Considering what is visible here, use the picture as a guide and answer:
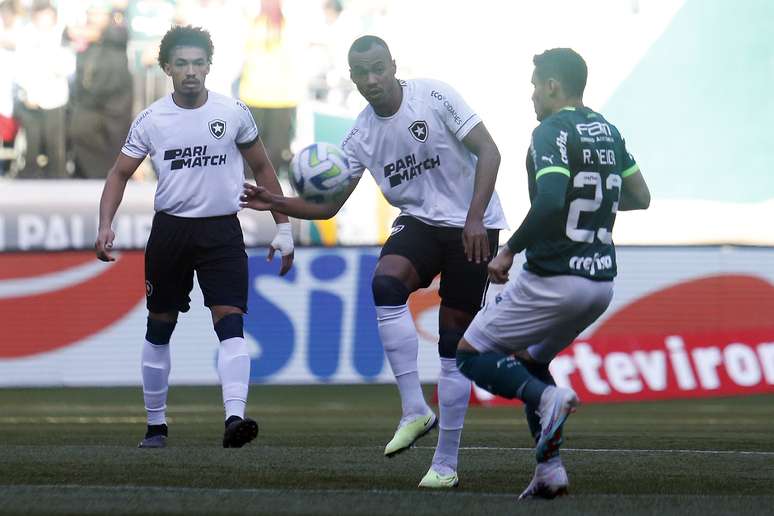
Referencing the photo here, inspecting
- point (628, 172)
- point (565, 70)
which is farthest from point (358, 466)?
point (565, 70)

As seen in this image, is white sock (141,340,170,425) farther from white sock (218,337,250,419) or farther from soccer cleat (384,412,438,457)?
soccer cleat (384,412,438,457)

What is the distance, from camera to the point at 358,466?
24.7 ft

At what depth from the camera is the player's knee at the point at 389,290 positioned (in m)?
7.13

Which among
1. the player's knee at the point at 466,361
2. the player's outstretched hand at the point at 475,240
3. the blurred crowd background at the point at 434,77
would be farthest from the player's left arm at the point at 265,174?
the blurred crowd background at the point at 434,77

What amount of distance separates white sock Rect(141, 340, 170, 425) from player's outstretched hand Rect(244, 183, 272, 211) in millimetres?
1817

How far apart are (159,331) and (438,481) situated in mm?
2246

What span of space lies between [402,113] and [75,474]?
2132 millimetres

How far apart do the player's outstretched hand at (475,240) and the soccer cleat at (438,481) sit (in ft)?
2.97

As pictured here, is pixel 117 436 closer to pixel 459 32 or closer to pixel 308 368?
pixel 308 368

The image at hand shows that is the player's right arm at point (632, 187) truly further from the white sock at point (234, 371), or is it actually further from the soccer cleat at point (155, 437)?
the soccer cleat at point (155, 437)

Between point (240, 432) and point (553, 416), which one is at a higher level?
point (553, 416)

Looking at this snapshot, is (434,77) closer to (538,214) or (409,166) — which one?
(409,166)

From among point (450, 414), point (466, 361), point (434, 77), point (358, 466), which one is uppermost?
point (434, 77)

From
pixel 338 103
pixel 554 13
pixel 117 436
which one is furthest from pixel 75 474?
pixel 554 13
